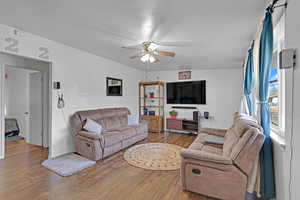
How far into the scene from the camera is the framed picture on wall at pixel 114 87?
189 inches

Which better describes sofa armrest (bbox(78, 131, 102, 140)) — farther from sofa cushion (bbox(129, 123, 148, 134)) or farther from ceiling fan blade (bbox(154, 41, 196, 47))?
ceiling fan blade (bbox(154, 41, 196, 47))

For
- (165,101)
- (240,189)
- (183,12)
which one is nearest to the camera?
(240,189)

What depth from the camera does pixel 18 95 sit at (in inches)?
189

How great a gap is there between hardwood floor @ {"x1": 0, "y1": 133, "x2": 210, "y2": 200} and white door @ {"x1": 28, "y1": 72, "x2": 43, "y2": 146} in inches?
42.6

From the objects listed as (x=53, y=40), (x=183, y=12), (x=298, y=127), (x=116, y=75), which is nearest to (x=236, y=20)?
(x=183, y=12)

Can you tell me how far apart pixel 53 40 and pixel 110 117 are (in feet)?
7.63

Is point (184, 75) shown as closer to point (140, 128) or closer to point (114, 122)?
point (140, 128)

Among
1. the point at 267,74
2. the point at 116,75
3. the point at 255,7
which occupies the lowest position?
the point at 267,74

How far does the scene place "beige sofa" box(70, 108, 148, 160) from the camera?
316 centimetres

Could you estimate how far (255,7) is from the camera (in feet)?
6.36

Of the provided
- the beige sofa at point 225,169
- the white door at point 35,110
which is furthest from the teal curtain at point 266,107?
the white door at point 35,110

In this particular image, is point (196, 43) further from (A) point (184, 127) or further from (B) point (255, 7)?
(A) point (184, 127)

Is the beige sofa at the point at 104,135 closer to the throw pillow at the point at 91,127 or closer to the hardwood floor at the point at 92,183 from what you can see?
the throw pillow at the point at 91,127

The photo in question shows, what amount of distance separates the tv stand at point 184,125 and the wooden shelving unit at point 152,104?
0.52m
